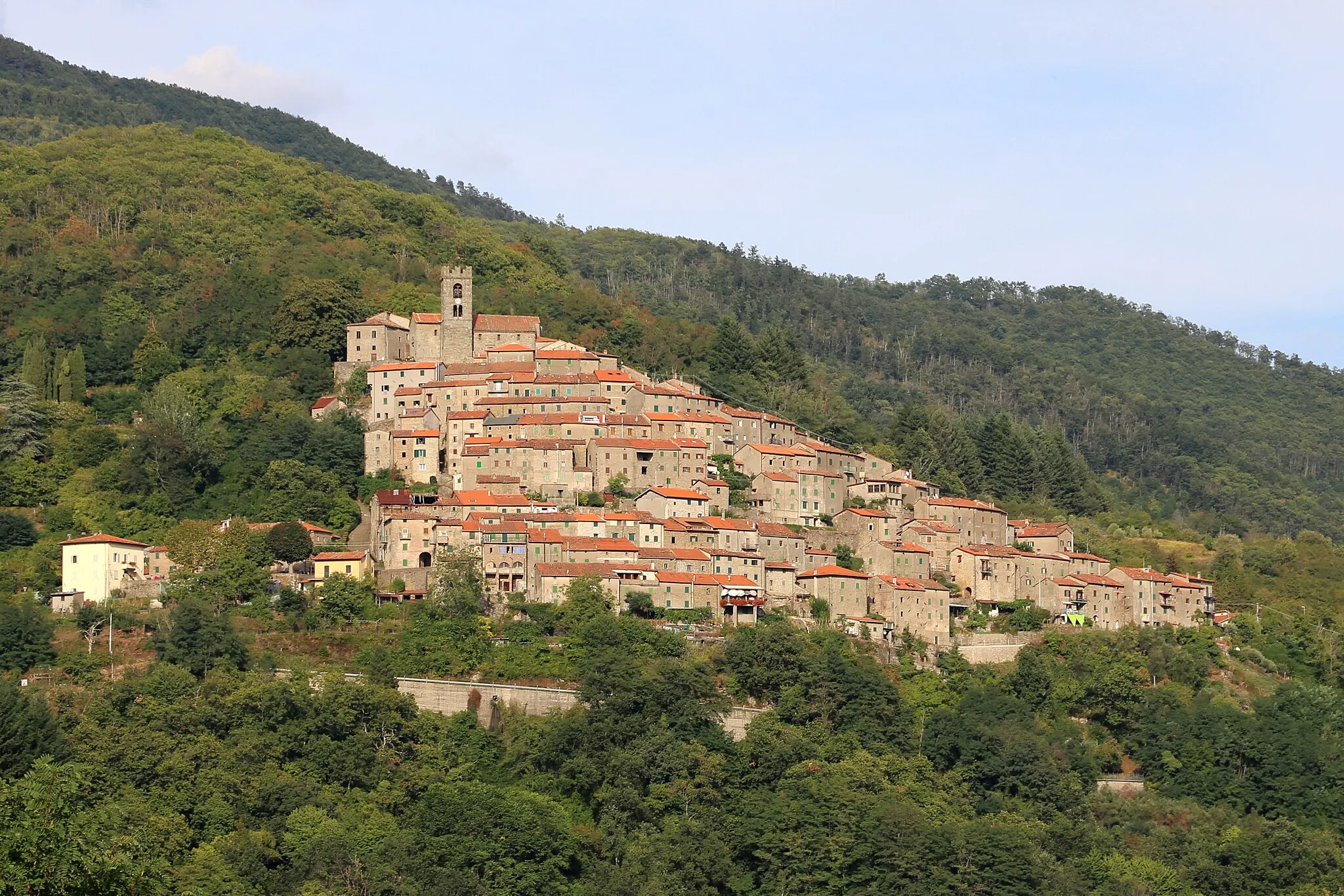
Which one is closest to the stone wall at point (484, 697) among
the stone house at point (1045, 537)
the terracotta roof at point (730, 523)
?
the terracotta roof at point (730, 523)

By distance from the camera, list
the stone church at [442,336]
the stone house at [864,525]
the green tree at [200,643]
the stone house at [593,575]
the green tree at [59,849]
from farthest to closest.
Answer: the stone church at [442,336] → the stone house at [864,525] → the stone house at [593,575] → the green tree at [200,643] → the green tree at [59,849]

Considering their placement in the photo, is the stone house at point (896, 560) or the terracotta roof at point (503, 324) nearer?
the stone house at point (896, 560)

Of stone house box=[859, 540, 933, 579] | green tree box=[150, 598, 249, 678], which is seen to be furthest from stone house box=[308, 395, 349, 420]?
stone house box=[859, 540, 933, 579]

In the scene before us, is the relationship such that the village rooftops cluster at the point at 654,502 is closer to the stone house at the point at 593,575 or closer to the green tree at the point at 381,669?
the stone house at the point at 593,575

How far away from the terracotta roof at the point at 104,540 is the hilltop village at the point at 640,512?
69 millimetres

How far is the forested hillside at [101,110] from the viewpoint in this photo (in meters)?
154

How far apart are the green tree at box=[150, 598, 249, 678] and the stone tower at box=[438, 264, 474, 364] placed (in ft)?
76.6

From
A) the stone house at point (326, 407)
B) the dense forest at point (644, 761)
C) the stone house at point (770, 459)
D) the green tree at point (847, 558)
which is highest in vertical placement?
the stone house at point (326, 407)

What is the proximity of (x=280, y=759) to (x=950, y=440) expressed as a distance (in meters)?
45.6

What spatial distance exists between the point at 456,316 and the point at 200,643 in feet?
89.5

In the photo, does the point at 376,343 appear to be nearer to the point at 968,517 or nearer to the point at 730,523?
the point at 730,523

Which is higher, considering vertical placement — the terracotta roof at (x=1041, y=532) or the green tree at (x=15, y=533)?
the terracotta roof at (x=1041, y=532)

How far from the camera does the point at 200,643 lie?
199 ft

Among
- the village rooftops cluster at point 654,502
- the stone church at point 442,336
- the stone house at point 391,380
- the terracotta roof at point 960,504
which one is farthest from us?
the stone church at point 442,336
